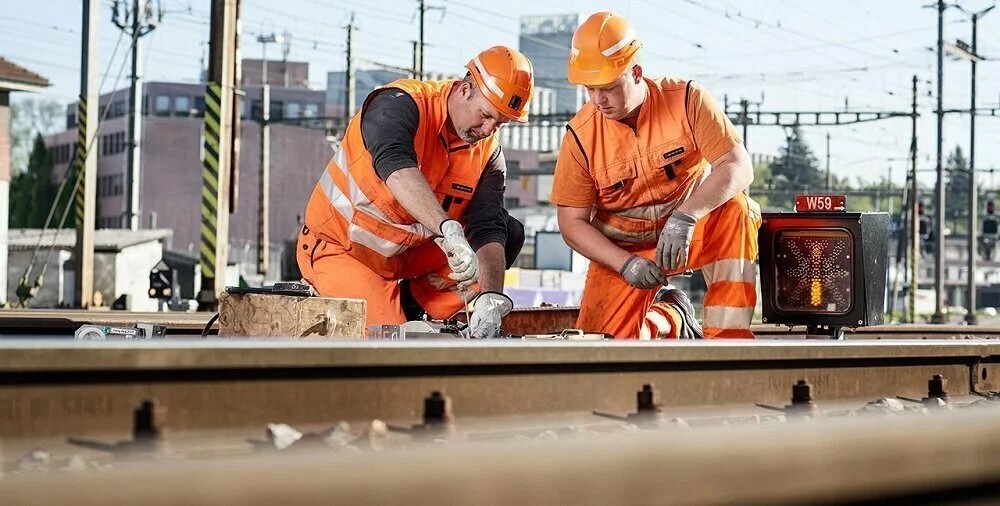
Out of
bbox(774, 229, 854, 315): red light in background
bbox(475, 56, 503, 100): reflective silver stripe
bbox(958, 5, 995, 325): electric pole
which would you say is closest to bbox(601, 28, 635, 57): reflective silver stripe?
bbox(475, 56, 503, 100): reflective silver stripe

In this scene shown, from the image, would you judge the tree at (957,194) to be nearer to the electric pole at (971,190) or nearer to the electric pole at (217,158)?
the electric pole at (971,190)

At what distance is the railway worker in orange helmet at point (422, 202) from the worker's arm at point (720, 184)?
2.98 ft

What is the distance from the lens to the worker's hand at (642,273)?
7137 mm

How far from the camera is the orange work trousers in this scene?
7.18m

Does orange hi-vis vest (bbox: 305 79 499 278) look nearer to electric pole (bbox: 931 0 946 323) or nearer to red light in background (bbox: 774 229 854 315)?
red light in background (bbox: 774 229 854 315)

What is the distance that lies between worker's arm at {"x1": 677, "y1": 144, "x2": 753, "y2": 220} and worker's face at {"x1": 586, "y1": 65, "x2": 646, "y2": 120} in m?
0.49

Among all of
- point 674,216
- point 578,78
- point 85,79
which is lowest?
point 674,216

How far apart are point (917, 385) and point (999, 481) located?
3.41 meters

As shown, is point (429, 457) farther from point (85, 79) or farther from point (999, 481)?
point (85, 79)

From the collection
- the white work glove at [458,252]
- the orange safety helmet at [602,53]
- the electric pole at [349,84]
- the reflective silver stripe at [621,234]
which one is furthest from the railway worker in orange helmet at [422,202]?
the electric pole at [349,84]

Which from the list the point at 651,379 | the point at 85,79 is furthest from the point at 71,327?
the point at 85,79

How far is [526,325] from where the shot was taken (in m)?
7.62

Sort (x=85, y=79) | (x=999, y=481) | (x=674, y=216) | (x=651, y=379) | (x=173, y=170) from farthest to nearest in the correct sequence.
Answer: (x=173, y=170)
(x=85, y=79)
(x=674, y=216)
(x=651, y=379)
(x=999, y=481)

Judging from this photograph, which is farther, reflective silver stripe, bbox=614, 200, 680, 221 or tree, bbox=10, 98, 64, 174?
tree, bbox=10, 98, 64, 174
